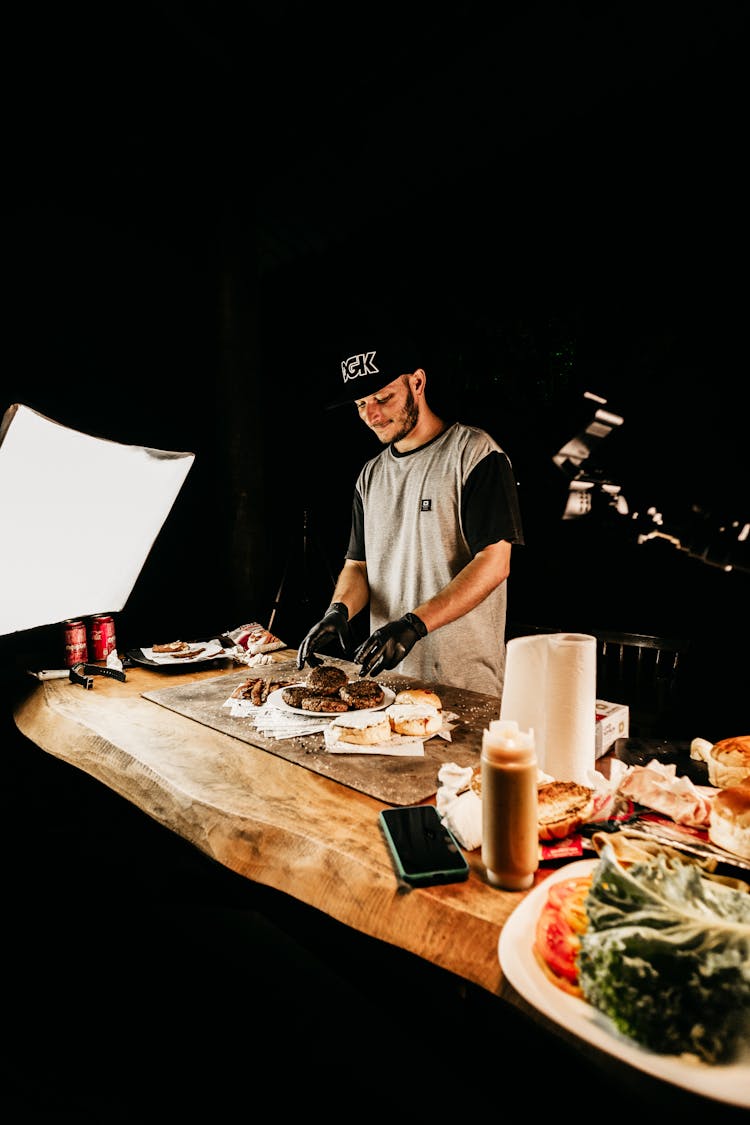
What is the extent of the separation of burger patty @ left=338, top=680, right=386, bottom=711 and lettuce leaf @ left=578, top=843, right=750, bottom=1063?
1.18m

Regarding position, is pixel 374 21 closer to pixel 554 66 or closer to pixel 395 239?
Answer: pixel 554 66

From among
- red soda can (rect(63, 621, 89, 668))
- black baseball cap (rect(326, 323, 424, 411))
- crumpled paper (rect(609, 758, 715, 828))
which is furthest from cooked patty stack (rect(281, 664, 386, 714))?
black baseball cap (rect(326, 323, 424, 411))

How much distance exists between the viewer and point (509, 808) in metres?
1.02

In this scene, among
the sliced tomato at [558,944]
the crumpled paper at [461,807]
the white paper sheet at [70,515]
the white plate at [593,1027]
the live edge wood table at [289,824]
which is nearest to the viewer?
the white plate at [593,1027]

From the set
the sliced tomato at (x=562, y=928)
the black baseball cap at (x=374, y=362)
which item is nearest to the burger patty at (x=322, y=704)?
the sliced tomato at (x=562, y=928)

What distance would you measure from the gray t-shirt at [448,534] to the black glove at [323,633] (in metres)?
0.33

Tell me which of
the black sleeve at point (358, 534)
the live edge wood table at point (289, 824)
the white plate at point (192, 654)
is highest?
the black sleeve at point (358, 534)

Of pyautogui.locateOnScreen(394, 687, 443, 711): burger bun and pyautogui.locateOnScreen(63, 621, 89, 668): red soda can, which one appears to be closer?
pyautogui.locateOnScreen(394, 687, 443, 711): burger bun

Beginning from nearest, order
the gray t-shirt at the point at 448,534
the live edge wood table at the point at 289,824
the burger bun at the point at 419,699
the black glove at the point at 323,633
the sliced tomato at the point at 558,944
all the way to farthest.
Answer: the sliced tomato at the point at 558,944 < the live edge wood table at the point at 289,824 < the burger bun at the point at 419,699 < the black glove at the point at 323,633 < the gray t-shirt at the point at 448,534

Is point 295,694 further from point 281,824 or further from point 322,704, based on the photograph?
point 281,824

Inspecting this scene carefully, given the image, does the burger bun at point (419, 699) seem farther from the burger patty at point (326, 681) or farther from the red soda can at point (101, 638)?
the red soda can at point (101, 638)

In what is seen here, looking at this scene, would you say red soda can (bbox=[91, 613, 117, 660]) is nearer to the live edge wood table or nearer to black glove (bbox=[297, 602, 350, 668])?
the live edge wood table

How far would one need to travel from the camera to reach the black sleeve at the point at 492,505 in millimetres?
2611

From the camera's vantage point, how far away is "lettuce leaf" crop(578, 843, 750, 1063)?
69 centimetres
